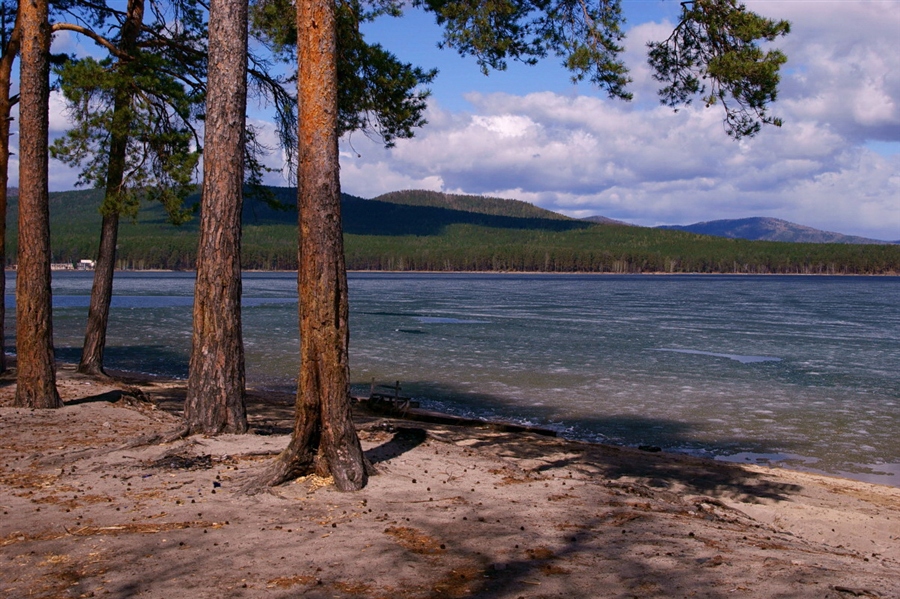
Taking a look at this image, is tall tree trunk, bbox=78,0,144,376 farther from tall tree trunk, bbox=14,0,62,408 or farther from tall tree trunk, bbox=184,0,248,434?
tall tree trunk, bbox=184,0,248,434

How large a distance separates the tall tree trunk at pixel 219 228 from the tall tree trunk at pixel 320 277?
6.09 ft

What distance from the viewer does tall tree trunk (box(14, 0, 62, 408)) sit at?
9.42 meters

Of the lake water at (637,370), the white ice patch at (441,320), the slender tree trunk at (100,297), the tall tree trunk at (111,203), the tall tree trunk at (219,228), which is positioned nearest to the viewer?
the tall tree trunk at (219,228)

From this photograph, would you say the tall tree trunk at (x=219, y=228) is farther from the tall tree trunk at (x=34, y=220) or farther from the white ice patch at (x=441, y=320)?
the white ice patch at (x=441, y=320)

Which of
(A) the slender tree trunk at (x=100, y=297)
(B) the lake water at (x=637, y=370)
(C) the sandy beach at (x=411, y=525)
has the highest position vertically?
(A) the slender tree trunk at (x=100, y=297)

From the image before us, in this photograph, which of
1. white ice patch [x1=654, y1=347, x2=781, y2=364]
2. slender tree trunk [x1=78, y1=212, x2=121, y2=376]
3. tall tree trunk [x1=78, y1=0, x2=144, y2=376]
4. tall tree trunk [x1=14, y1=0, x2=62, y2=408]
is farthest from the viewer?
white ice patch [x1=654, y1=347, x2=781, y2=364]

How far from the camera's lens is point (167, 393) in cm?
1380

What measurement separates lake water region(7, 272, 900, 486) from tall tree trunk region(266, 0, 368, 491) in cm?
688

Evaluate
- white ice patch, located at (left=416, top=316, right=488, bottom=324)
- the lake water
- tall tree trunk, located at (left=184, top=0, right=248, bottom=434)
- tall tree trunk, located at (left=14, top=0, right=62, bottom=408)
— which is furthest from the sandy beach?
white ice patch, located at (left=416, top=316, right=488, bottom=324)

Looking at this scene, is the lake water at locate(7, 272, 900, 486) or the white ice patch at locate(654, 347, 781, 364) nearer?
the lake water at locate(7, 272, 900, 486)

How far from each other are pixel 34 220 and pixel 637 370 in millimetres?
15426

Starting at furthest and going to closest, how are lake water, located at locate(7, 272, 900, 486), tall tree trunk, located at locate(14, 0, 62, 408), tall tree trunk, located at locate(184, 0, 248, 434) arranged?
lake water, located at locate(7, 272, 900, 486), tall tree trunk, located at locate(14, 0, 62, 408), tall tree trunk, located at locate(184, 0, 248, 434)

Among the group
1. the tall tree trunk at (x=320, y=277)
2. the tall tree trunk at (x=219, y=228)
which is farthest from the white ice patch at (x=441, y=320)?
the tall tree trunk at (x=320, y=277)

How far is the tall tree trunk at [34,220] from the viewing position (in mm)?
9422
